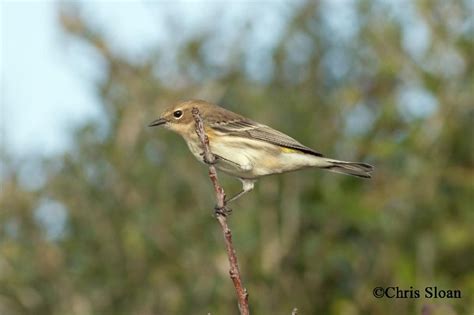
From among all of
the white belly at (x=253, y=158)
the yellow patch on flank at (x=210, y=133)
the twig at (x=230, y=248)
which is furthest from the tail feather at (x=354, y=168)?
the twig at (x=230, y=248)

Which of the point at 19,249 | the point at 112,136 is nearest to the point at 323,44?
the point at 112,136

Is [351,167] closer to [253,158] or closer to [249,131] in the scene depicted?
[253,158]

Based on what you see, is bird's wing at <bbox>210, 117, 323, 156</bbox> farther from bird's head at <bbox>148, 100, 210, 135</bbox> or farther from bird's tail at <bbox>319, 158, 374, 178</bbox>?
bird's tail at <bbox>319, 158, 374, 178</bbox>

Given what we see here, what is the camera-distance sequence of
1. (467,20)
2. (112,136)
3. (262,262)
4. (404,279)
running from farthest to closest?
1. (112,136)
2. (467,20)
3. (262,262)
4. (404,279)

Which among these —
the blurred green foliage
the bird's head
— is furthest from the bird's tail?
the blurred green foliage

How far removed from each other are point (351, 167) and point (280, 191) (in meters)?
1.60

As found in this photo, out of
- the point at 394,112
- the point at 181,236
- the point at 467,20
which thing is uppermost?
the point at 467,20

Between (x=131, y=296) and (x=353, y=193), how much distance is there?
1708mm

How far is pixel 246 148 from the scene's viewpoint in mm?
5375

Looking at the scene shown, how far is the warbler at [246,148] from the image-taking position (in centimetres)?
518

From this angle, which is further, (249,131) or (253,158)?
(249,131)

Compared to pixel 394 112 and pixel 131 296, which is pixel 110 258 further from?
pixel 394 112

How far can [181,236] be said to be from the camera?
686 cm

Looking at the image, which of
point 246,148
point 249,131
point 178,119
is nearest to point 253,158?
point 246,148
